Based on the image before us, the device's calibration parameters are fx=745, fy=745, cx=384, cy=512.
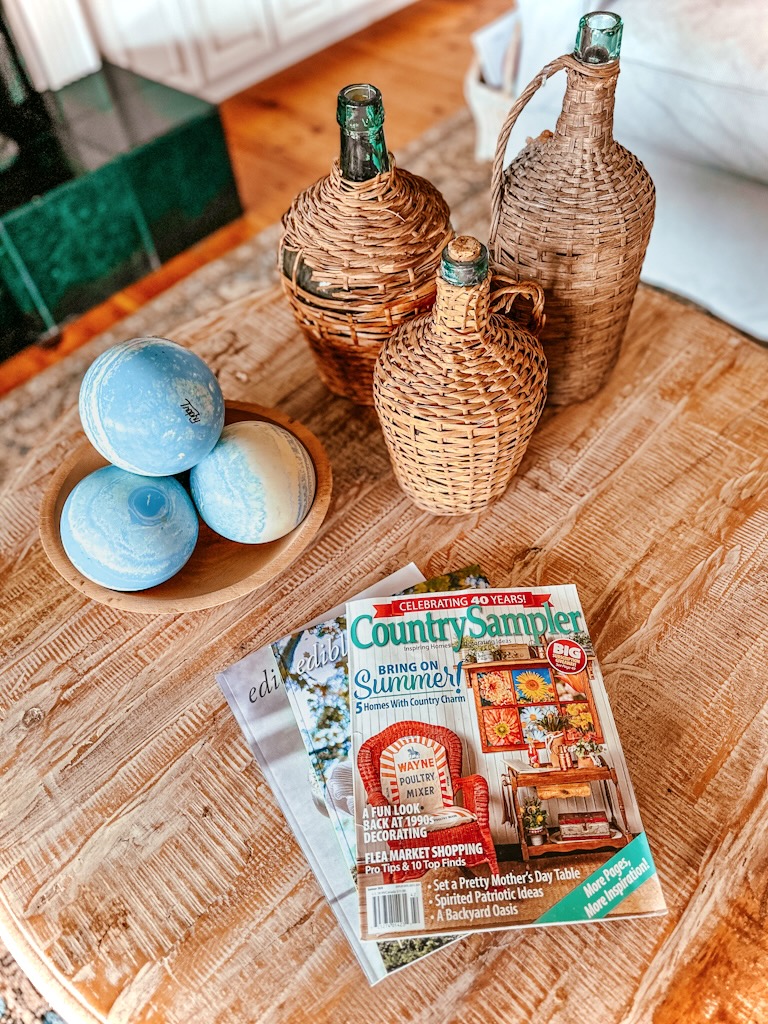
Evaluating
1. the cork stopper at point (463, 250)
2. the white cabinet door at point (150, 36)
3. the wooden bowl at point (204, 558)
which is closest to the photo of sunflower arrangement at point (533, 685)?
the wooden bowl at point (204, 558)

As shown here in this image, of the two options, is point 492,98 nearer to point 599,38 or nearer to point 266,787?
point 599,38

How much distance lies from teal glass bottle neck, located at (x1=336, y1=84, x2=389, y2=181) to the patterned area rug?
671 millimetres

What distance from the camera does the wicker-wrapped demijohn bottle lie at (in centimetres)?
69

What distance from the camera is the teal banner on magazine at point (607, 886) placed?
54 centimetres

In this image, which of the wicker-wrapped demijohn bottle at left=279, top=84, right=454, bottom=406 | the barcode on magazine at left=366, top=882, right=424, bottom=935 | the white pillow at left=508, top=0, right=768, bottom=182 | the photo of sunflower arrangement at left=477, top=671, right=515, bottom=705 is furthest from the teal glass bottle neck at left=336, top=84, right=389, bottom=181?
the white pillow at left=508, top=0, right=768, bottom=182

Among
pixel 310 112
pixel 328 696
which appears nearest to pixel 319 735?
pixel 328 696

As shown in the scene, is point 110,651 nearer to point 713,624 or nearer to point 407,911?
point 407,911

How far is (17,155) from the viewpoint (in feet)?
5.41

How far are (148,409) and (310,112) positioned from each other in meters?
2.02

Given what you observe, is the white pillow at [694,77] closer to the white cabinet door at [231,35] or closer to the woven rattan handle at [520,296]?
the woven rattan handle at [520,296]

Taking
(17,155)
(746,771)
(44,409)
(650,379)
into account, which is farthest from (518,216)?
(17,155)

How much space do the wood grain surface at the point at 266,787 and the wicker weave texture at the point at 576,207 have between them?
180mm

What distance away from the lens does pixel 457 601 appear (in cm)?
71

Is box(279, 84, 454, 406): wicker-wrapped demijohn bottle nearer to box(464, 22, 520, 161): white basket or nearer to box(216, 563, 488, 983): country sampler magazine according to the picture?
box(216, 563, 488, 983): country sampler magazine
